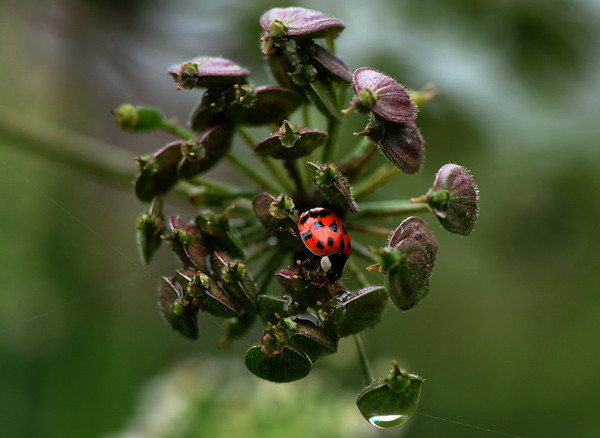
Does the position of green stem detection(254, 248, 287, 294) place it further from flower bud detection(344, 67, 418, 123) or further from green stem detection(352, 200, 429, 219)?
flower bud detection(344, 67, 418, 123)

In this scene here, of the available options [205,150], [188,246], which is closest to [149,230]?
[188,246]

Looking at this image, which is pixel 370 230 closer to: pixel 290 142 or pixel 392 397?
pixel 290 142

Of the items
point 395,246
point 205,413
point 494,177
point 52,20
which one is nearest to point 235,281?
point 395,246

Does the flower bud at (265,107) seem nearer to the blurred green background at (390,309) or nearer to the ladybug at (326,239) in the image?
the ladybug at (326,239)

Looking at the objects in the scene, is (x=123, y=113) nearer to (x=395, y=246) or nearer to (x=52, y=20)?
(x=395, y=246)

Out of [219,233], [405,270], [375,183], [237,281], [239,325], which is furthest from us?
[375,183]

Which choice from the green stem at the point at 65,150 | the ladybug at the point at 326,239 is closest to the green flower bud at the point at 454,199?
the ladybug at the point at 326,239
